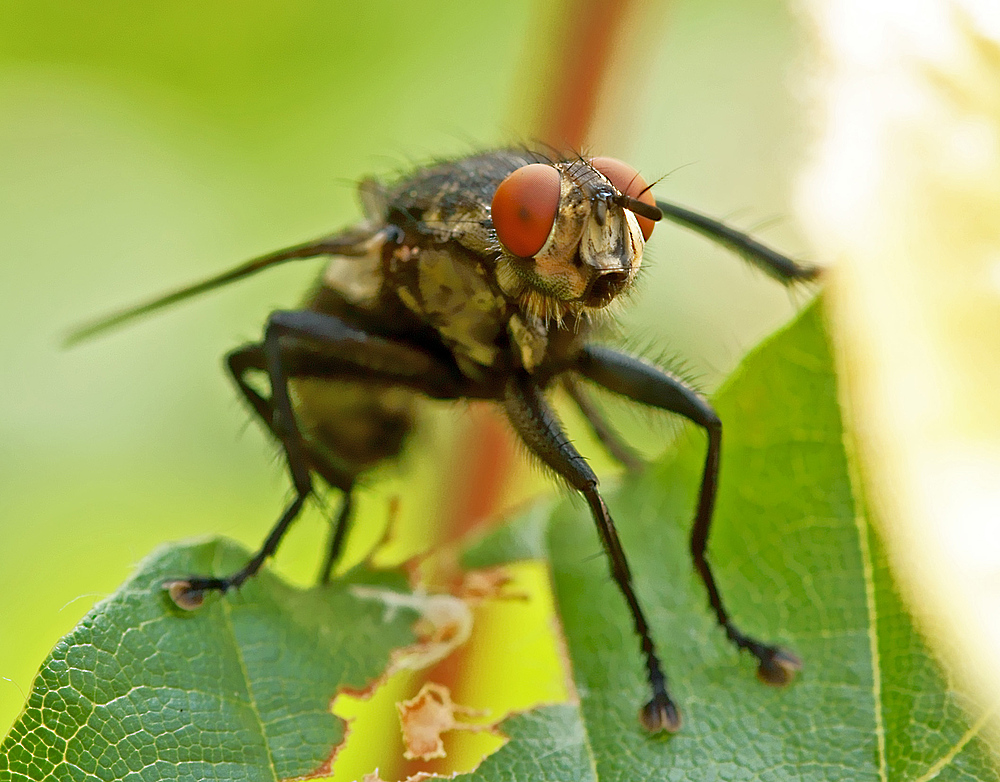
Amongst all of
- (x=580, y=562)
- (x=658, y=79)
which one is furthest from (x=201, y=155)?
(x=580, y=562)

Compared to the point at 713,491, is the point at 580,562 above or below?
below

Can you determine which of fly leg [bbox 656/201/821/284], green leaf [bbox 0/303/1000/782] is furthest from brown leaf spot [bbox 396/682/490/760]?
fly leg [bbox 656/201/821/284]

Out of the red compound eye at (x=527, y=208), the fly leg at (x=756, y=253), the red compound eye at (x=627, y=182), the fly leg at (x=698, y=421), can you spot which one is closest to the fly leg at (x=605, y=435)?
the fly leg at (x=698, y=421)

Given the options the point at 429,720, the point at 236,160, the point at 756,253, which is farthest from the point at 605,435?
the point at 236,160

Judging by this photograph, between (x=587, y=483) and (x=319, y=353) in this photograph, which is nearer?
(x=587, y=483)

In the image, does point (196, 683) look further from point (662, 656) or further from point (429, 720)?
point (662, 656)

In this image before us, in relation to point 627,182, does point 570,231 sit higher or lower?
lower

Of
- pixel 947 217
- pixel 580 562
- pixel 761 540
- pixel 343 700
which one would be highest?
pixel 947 217

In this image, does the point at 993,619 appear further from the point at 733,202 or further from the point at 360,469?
the point at 733,202
